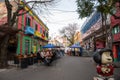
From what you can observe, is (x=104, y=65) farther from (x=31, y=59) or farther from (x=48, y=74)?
(x=31, y=59)

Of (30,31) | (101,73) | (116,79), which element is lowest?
(116,79)

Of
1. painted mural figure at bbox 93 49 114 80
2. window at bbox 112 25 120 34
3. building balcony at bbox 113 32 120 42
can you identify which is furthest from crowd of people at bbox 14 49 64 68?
painted mural figure at bbox 93 49 114 80

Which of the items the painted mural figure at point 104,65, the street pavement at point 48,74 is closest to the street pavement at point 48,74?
the street pavement at point 48,74

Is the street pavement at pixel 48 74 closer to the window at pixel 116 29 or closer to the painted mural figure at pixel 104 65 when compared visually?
the painted mural figure at pixel 104 65

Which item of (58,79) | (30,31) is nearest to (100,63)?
(58,79)

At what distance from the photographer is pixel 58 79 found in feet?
35.3

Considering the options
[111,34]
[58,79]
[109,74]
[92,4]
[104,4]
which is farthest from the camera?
[111,34]

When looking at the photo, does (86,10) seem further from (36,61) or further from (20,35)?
(20,35)

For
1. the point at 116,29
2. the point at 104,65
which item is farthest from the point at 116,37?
the point at 104,65

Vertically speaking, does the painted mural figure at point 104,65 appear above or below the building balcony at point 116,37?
below

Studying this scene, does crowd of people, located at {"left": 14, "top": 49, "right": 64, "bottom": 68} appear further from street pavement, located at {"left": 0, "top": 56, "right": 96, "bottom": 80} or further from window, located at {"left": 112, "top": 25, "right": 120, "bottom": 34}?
window, located at {"left": 112, "top": 25, "right": 120, "bottom": 34}

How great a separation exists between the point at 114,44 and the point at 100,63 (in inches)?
737

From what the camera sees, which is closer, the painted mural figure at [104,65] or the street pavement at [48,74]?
the painted mural figure at [104,65]

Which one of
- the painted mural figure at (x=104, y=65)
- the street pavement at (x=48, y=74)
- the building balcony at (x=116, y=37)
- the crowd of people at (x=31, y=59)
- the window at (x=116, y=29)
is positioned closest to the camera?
the painted mural figure at (x=104, y=65)
